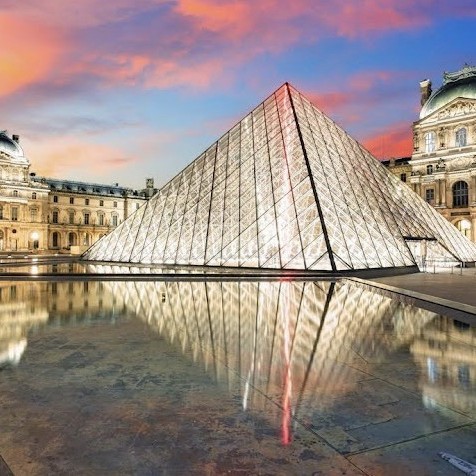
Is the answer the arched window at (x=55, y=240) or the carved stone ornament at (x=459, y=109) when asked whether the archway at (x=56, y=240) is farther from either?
the carved stone ornament at (x=459, y=109)

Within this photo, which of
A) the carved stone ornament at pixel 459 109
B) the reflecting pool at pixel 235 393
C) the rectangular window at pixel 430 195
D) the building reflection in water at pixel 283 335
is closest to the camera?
the reflecting pool at pixel 235 393

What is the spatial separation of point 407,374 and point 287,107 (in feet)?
73.8

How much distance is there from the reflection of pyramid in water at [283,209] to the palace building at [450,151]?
1790 cm

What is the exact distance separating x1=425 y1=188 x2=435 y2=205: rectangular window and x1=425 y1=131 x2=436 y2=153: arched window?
4.40 m

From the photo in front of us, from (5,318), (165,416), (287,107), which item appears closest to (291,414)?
(165,416)

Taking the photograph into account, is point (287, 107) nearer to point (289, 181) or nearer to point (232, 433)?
point (289, 181)

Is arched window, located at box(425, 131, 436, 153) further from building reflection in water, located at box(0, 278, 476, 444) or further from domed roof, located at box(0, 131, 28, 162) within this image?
domed roof, located at box(0, 131, 28, 162)

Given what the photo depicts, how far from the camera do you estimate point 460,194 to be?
153 feet

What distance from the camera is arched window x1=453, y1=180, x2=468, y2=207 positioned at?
46.3 metres

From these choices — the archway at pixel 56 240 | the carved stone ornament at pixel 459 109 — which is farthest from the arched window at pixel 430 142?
the archway at pixel 56 240

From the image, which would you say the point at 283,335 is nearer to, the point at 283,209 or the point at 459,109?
the point at 283,209

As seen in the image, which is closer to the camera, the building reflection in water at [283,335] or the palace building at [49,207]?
the building reflection in water at [283,335]

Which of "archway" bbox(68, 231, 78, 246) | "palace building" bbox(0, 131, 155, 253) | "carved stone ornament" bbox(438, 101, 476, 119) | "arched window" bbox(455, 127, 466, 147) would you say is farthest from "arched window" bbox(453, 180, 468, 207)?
"archway" bbox(68, 231, 78, 246)

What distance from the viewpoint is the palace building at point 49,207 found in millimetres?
58594
